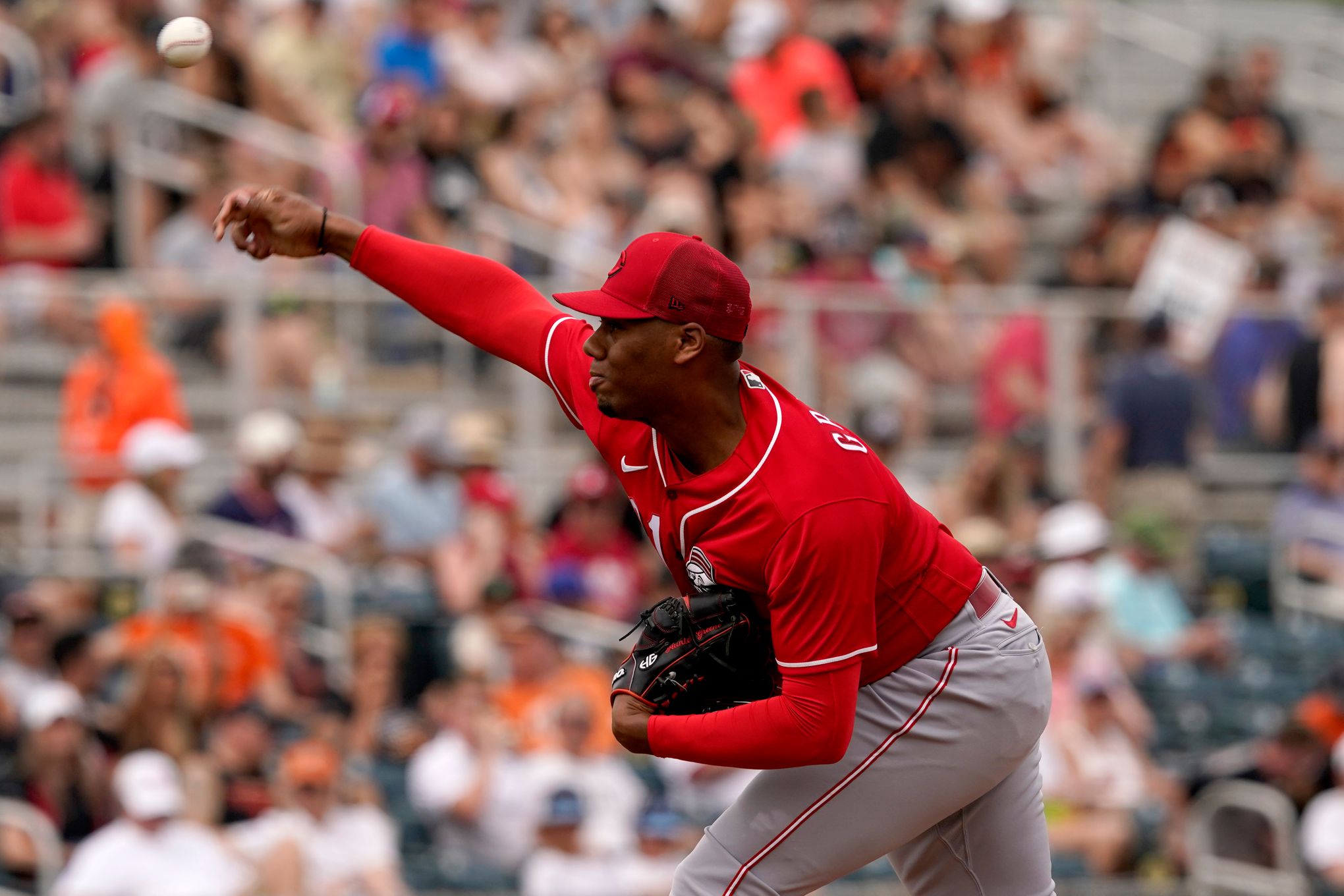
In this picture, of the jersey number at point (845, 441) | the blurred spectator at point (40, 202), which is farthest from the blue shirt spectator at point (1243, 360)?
the jersey number at point (845, 441)

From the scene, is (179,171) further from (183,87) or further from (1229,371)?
(1229,371)

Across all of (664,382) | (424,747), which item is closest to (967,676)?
(664,382)

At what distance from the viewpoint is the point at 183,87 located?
11.8m

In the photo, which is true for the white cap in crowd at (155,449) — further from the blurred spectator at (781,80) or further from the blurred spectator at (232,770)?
the blurred spectator at (781,80)

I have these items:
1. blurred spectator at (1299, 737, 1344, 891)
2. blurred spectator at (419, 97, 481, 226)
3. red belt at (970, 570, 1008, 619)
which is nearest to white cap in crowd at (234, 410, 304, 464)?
blurred spectator at (419, 97, 481, 226)

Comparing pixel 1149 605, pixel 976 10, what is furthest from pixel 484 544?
pixel 976 10

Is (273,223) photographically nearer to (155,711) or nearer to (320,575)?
(155,711)

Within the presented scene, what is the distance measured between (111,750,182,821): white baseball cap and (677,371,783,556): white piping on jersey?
14.6 ft

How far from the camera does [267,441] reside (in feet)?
33.7

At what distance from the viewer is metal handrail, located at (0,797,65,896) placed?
8469 mm

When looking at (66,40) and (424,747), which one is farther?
(66,40)

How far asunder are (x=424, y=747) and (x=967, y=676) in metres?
5.18

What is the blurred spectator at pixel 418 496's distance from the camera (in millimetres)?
10422

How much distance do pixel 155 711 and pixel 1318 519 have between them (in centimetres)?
704
